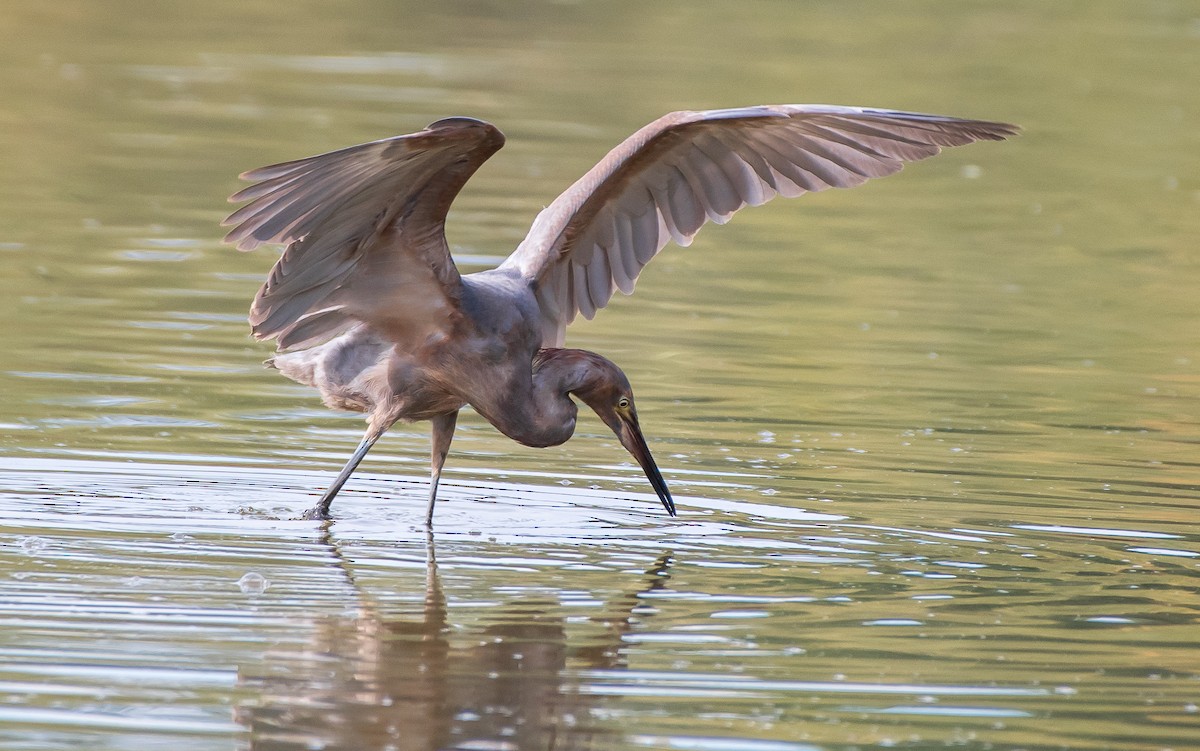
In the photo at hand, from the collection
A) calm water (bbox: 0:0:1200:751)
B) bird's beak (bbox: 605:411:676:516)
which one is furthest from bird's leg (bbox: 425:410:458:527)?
bird's beak (bbox: 605:411:676:516)

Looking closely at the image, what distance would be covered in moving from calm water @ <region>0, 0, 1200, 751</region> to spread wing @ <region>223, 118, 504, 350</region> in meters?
0.83

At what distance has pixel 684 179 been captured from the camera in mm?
9844

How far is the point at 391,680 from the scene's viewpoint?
6.61m

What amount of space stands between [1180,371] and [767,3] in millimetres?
22877

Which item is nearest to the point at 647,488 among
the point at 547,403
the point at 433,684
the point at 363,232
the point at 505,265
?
the point at 547,403

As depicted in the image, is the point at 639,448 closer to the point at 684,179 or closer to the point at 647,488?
the point at 647,488

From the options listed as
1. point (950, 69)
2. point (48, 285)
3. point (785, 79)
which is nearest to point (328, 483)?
point (48, 285)

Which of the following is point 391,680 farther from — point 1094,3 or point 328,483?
point 1094,3

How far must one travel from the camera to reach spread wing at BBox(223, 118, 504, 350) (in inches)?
306

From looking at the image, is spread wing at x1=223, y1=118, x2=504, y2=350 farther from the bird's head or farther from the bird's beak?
the bird's beak

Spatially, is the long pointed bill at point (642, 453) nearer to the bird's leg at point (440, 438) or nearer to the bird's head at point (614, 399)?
the bird's head at point (614, 399)

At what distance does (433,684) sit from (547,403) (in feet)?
8.64

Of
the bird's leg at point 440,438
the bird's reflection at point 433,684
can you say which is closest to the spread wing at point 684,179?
the bird's leg at point 440,438

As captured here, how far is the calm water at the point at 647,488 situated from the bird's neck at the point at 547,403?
0.33 m
